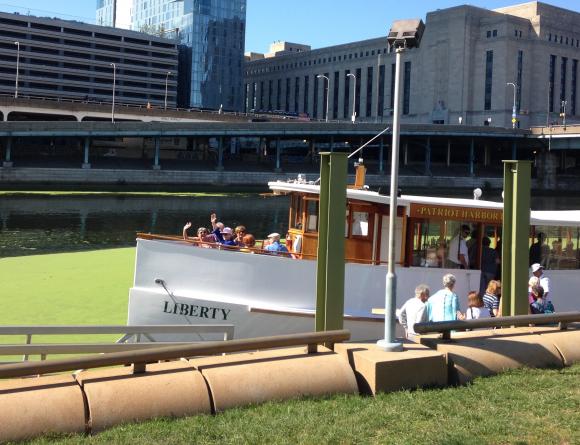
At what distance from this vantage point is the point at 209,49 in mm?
160375

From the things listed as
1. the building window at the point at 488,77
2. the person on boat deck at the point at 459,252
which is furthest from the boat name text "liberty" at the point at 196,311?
the building window at the point at 488,77

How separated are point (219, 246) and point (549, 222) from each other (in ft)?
23.0

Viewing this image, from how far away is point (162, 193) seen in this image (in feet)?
253

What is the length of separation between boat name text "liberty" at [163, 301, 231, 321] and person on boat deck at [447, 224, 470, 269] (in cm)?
477

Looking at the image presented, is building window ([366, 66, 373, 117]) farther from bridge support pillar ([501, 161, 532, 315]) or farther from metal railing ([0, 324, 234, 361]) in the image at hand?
metal railing ([0, 324, 234, 361])

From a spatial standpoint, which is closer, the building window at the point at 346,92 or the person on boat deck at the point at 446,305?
the person on boat deck at the point at 446,305

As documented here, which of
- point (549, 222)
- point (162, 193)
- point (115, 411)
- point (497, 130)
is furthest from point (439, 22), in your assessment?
point (115, 411)

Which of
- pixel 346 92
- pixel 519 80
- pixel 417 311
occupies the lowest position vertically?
pixel 417 311

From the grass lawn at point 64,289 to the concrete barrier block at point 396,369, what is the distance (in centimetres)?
788

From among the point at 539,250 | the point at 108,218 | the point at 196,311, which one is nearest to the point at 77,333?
the point at 196,311

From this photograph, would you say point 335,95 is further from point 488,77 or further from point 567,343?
point 567,343

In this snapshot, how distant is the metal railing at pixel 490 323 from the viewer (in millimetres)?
9094

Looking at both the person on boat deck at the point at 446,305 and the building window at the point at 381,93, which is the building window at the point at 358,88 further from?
the person on boat deck at the point at 446,305

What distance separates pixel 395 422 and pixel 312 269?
24.3ft
